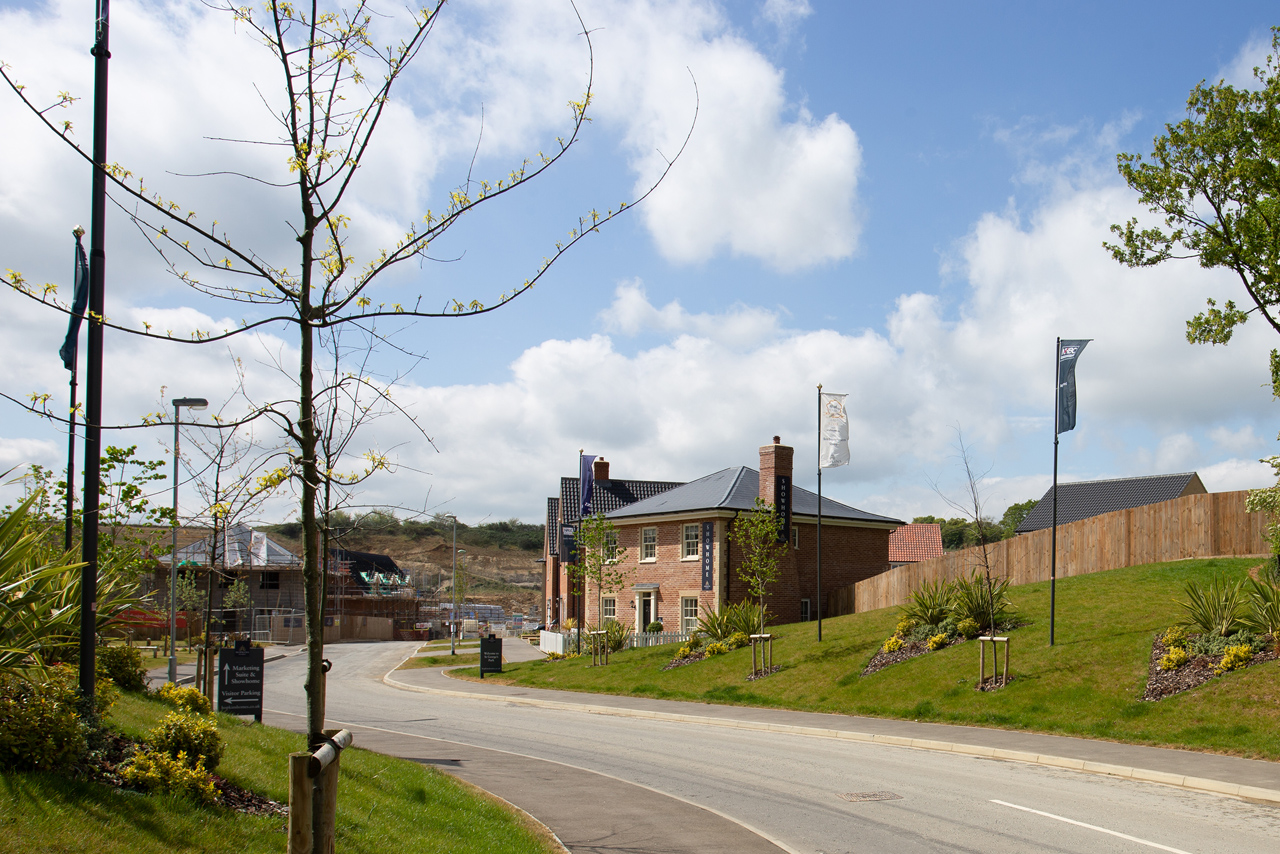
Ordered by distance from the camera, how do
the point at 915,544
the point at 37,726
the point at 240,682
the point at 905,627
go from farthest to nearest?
the point at 915,544, the point at 905,627, the point at 240,682, the point at 37,726

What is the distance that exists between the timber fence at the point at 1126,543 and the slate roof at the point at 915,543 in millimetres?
38324

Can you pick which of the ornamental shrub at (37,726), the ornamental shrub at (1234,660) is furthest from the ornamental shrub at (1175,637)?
the ornamental shrub at (37,726)

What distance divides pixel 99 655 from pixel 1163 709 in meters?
17.4

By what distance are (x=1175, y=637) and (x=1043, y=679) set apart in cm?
271

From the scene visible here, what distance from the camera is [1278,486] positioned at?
23516 mm

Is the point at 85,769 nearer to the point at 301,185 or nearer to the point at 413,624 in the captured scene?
the point at 301,185

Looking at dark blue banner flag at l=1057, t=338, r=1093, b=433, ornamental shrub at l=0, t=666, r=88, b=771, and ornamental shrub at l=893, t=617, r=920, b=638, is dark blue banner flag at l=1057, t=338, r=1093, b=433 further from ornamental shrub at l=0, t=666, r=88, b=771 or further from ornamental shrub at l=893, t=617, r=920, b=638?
ornamental shrub at l=0, t=666, r=88, b=771

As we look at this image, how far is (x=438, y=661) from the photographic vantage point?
141 feet

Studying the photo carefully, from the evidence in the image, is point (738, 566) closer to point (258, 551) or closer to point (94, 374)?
point (94, 374)

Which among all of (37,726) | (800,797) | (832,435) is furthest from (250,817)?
(832,435)

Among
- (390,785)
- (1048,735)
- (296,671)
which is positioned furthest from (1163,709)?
(296,671)

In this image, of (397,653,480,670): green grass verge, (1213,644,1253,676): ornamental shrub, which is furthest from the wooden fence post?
(397,653,480,670): green grass verge

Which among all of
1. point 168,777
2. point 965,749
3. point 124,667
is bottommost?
point 965,749

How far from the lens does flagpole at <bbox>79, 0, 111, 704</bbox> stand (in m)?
8.70
